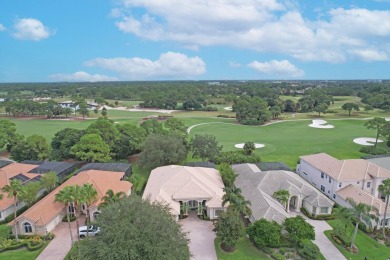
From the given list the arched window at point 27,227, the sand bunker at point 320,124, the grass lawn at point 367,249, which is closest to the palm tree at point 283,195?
the grass lawn at point 367,249

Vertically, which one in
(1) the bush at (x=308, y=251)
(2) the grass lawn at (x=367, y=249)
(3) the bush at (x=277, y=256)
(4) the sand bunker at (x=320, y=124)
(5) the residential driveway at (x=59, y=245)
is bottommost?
(2) the grass lawn at (x=367, y=249)

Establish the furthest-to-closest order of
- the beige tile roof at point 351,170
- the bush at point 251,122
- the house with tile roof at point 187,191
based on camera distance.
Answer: the bush at point 251,122, the beige tile roof at point 351,170, the house with tile roof at point 187,191

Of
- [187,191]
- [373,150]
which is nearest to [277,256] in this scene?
[187,191]

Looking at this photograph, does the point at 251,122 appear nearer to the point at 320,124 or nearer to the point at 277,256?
the point at 320,124

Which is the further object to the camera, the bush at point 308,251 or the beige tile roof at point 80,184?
the beige tile roof at point 80,184

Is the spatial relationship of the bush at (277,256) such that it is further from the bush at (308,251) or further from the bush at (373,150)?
the bush at (373,150)

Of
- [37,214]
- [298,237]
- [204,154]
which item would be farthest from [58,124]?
[298,237]
